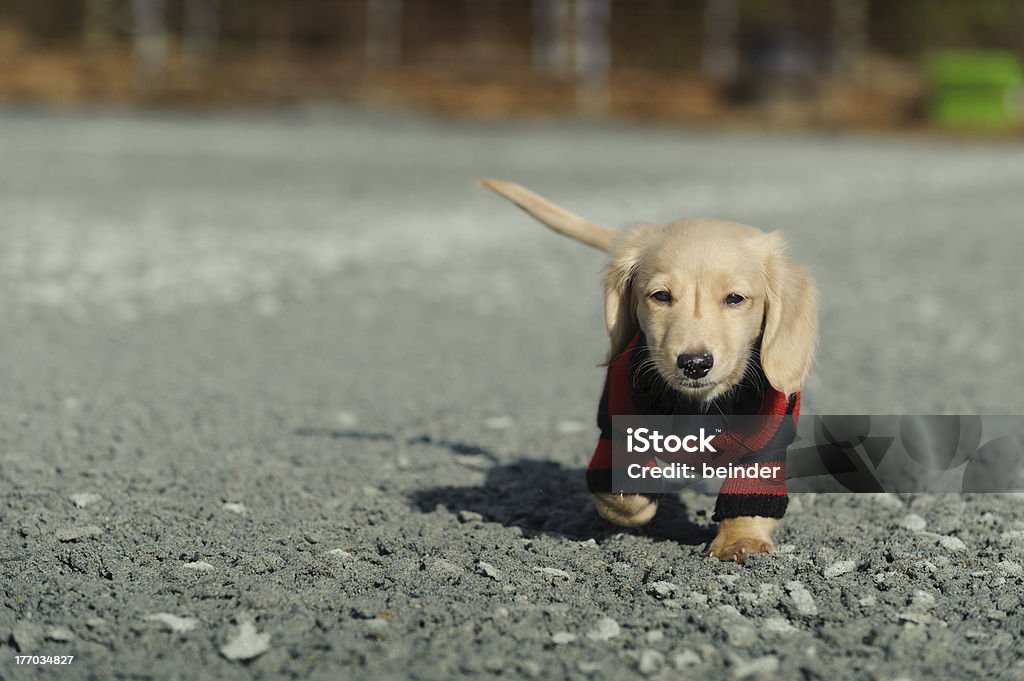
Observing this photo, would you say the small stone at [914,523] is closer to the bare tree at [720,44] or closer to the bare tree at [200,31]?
the bare tree at [720,44]

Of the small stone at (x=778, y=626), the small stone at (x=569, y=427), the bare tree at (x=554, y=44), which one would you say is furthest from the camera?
the bare tree at (x=554, y=44)

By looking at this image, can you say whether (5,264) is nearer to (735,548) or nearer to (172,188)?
(172,188)

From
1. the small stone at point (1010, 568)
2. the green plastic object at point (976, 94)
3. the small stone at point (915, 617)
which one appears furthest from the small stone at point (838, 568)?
the green plastic object at point (976, 94)

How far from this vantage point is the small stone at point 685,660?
2.91 m

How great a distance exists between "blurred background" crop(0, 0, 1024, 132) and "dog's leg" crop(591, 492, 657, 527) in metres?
22.8

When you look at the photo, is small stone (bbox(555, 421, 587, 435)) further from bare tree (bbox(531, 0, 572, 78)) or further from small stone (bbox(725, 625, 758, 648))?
bare tree (bbox(531, 0, 572, 78))

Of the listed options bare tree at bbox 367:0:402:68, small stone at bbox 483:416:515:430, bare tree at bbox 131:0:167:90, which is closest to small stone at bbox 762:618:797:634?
small stone at bbox 483:416:515:430

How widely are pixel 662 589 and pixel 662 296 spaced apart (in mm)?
846

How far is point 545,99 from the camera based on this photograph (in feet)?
91.0

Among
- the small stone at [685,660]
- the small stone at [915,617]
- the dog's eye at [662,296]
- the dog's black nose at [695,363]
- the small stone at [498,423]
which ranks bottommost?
the small stone at [498,423]

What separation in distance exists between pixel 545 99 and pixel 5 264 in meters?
20.2

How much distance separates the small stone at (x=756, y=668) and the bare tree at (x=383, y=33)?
28753mm

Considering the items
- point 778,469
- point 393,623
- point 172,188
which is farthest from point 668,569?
point 172,188

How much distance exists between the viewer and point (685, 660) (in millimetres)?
2938
